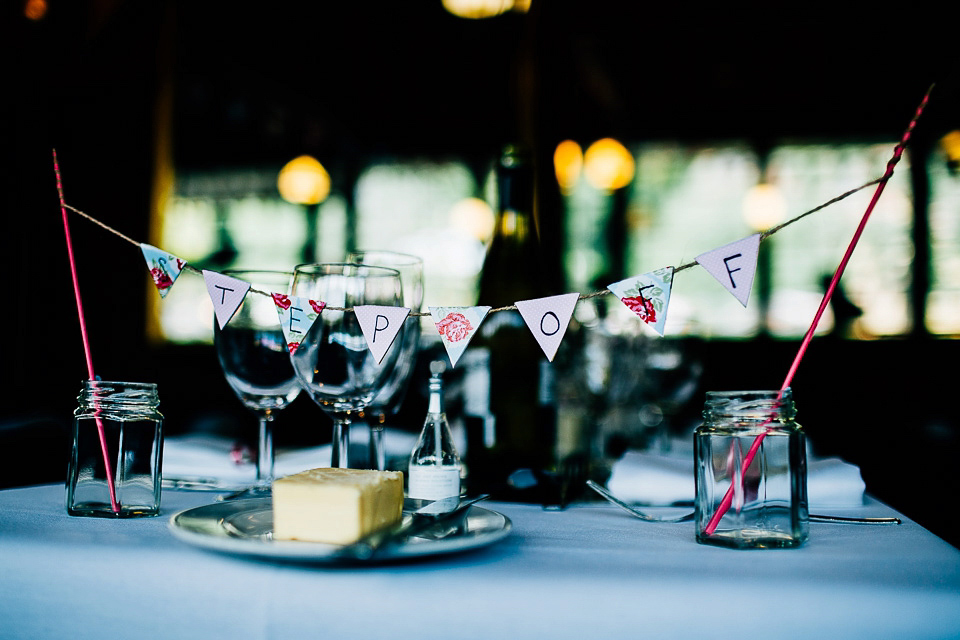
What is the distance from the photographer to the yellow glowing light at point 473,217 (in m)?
4.13

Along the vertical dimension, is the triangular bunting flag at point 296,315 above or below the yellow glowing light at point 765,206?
below

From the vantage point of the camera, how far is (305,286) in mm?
659

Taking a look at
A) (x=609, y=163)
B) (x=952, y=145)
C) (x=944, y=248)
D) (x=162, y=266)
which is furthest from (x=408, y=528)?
(x=952, y=145)

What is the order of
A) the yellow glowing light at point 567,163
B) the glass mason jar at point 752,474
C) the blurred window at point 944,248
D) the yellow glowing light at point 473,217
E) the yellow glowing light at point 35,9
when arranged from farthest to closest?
1. the yellow glowing light at point 567,163
2. the yellow glowing light at point 473,217
3. the blurred window at point 944,248
4. the yellow glowing light at point 35,9
5. the glass mason jar at point 752,474

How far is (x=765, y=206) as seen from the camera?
4027 millimetres

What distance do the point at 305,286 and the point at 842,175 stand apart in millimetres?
4008

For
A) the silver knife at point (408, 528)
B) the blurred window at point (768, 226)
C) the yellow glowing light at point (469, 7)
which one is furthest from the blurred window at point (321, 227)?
the silver knife at point (408, 528)

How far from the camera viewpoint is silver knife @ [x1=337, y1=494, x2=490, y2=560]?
1.35 feet

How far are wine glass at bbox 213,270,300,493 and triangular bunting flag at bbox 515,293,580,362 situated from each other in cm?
24

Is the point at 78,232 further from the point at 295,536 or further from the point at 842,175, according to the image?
the point at 842,175

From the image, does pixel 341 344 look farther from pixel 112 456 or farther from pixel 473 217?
pixel 473 217

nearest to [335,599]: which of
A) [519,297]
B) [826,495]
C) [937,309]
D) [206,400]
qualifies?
[826,495]

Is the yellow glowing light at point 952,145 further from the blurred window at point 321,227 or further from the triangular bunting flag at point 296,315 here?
the triangular bunting flag at point 296,315

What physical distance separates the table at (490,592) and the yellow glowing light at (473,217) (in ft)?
12.0
